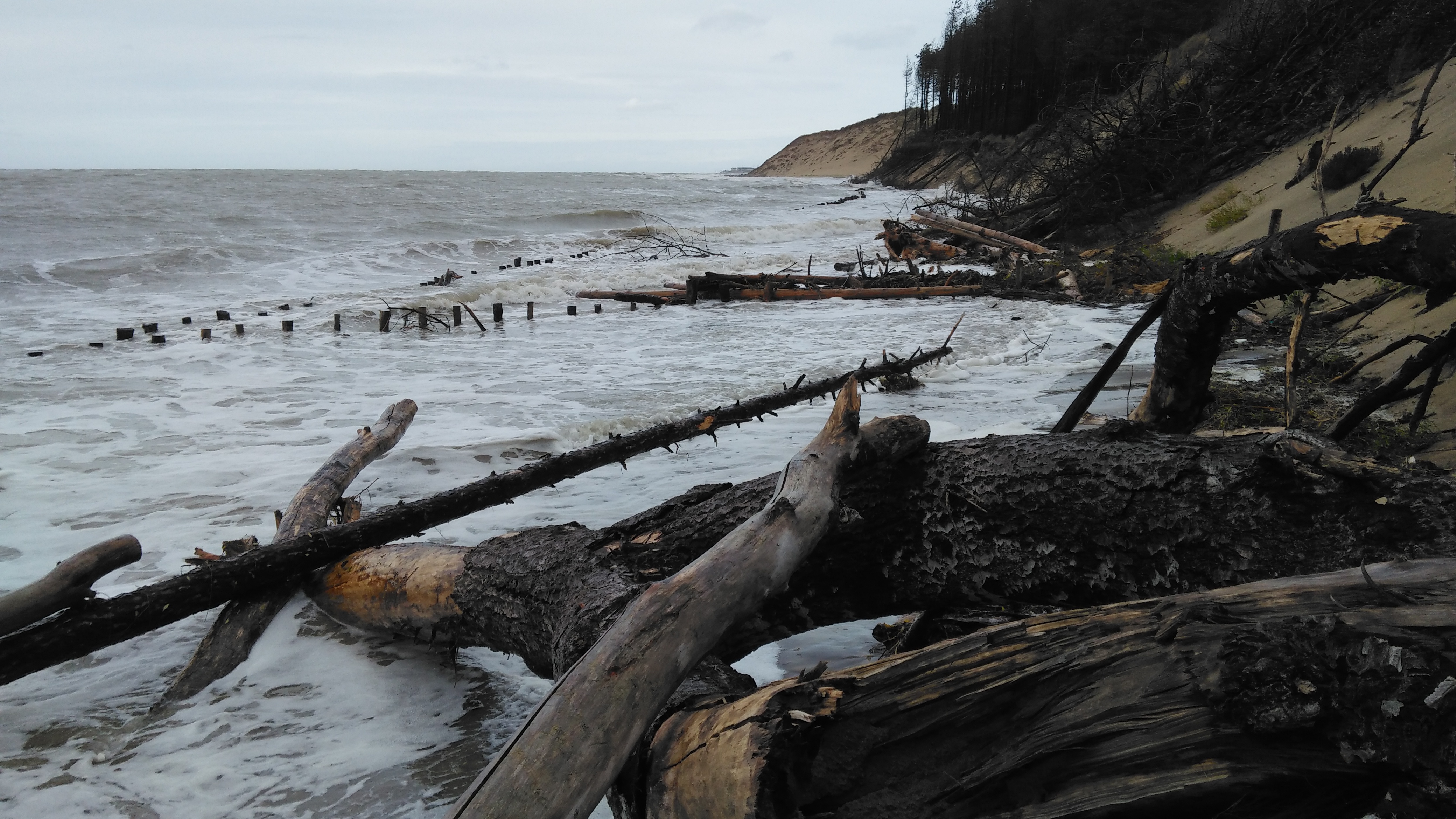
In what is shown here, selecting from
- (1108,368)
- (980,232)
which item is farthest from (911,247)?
(1108,368)

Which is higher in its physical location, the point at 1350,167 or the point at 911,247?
the point at 1350,167

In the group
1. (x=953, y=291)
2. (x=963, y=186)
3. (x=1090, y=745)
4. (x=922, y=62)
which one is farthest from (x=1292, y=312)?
(x=922, y=62)

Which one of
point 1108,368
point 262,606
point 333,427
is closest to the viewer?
point 1108,368

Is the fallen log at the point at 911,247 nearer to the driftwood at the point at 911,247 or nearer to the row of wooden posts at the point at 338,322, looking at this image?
the driftwood at the point at 911,247

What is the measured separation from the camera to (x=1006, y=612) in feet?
8.56

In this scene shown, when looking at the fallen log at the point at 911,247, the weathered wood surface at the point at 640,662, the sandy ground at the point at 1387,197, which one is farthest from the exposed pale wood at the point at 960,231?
the weathered wood surface at the point at 640,662

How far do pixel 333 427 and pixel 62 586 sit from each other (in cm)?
427

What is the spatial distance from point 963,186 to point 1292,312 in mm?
16985

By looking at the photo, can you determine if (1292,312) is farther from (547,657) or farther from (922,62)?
(922,62)

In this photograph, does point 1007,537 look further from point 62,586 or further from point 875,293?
point 875,293

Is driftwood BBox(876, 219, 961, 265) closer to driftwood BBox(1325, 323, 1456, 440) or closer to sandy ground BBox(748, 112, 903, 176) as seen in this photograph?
driftwood BBox(1325, 323, 1456, 440)

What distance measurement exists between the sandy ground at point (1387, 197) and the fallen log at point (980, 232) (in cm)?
210

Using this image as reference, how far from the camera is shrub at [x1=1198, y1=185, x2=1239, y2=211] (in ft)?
40.1

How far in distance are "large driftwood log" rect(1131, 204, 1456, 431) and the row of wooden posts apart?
9.45m
